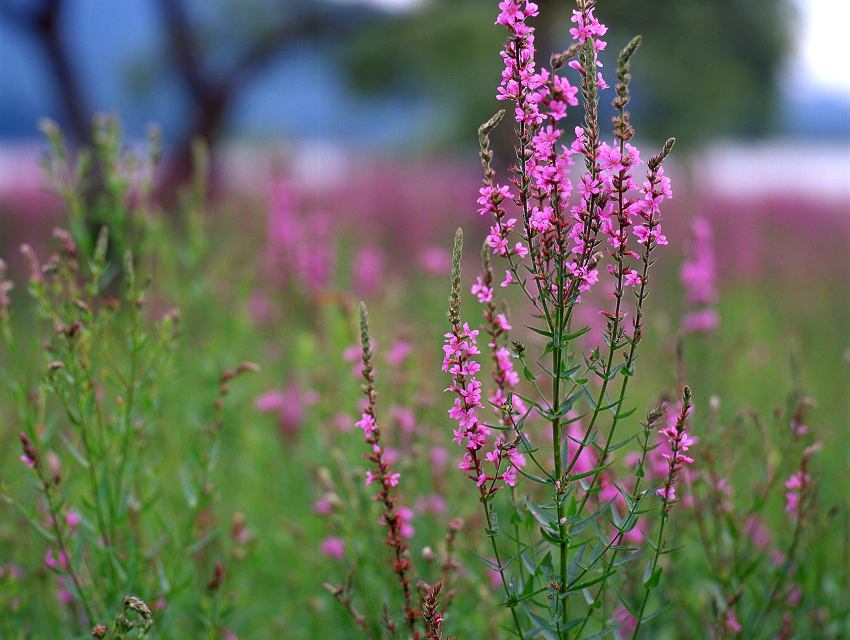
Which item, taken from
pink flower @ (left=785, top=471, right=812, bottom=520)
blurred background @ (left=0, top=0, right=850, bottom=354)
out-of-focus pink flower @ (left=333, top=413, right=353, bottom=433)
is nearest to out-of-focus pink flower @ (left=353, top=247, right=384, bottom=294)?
blurred background @ (left=0, top=0, right=850, bottom=354)

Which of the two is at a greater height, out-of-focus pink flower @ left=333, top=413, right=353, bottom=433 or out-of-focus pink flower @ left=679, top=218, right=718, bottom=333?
out-of-focus pink flower @ left=679, top=218, right=718, bottom=333

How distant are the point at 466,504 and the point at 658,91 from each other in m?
21.2

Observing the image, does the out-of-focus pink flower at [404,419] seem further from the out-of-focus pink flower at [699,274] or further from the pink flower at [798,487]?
the pink flower at [798,487]

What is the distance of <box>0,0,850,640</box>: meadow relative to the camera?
5.57 feet

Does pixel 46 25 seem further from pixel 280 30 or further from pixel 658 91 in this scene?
pixel 658 91

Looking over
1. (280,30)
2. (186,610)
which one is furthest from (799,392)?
(280,30)

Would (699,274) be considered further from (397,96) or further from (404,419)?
(397,96)

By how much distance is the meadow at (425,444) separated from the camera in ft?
5.57

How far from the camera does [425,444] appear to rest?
10.4ft

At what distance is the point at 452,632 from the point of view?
258 centimetres

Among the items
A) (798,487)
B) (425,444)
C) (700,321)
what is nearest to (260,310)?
(425,444)

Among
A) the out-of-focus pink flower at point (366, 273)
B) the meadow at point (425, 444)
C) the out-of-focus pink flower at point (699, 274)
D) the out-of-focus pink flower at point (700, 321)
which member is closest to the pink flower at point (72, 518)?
the meadow at point (425, 444)

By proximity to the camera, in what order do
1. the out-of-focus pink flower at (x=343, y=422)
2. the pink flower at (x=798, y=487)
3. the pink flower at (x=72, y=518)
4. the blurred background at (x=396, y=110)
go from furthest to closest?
the blurred background at (x=396, y=110)
the out-of-focus pink flower at (x=343, y=422)
the pink flower at (x=72, y=518)
the pink flower at (x=798, y=487)

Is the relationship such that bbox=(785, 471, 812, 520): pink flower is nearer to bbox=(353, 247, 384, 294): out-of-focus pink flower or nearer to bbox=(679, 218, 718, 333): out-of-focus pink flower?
bbox=(679, 218, 718, 333): out-of-focus pink flower
